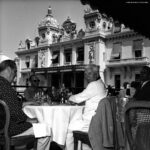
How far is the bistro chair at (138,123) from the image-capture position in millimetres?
1467

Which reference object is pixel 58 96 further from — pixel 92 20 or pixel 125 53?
pixel 92 20

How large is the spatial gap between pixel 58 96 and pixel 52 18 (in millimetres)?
35358

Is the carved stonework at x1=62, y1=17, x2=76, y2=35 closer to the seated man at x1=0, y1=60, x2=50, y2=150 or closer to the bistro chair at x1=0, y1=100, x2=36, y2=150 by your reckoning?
the seated man at x1=0, y1=60, x2=50, y2=150

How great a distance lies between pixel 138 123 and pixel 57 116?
1815 mm

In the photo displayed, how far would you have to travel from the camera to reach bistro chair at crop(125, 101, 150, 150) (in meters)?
1.47

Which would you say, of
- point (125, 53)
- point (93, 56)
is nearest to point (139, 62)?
point (125, 53)

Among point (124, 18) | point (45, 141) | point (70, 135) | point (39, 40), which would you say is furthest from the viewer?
point (39, 40)

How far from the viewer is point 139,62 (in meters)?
23.8

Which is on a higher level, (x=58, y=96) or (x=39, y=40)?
(x=39, y=40)

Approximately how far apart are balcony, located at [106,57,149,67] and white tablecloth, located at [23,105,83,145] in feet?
69.8

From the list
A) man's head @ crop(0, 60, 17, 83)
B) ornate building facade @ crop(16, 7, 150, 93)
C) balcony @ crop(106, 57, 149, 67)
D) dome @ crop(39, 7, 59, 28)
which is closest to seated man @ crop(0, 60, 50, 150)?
man's head @ crop(0, 60, 17, 83)

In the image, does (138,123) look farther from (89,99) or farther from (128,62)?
(128,62)

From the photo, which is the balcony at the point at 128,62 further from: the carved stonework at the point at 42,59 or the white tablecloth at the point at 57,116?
the white tablecloth at the point at 57,116

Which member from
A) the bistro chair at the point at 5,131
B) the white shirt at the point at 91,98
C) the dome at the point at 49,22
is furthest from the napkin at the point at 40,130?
the dome at the point at 49,22
